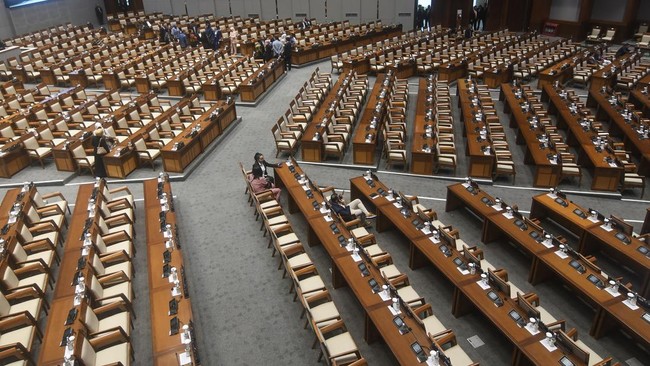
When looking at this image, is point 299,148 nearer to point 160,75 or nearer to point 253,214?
point 253,214

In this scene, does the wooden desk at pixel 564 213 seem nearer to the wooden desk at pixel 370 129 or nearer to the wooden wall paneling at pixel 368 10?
the wooden desk at pixel 370 129

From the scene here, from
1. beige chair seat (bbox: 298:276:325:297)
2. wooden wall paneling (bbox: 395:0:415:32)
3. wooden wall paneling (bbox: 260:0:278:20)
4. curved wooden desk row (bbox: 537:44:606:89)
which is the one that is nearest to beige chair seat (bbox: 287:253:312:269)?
beige chair seat (bbox: 298:276:325:297)

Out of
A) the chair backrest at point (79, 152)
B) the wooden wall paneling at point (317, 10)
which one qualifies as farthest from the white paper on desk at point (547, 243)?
the wooden wall paneling at point (317, 10)

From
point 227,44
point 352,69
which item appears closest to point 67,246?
point 352,69

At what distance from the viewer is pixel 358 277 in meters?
7.39

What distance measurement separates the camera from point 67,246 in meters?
8.52

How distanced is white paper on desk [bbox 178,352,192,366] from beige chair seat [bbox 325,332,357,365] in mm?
1775

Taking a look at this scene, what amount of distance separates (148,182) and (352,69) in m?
12.0

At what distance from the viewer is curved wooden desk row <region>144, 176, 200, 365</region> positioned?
243 inches

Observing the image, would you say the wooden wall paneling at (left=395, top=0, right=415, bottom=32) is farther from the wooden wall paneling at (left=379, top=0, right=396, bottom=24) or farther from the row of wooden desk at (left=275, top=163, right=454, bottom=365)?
the row of wooden desk at (left=275, top=163, right=454, bottom=365)

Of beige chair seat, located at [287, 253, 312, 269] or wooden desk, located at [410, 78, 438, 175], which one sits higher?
wooden desk, located at [410, 78, 438, 175]

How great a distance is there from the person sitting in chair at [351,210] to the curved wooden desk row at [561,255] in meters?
2.00

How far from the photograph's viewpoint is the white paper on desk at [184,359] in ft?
19.7

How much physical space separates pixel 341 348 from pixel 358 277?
4.11 feet
